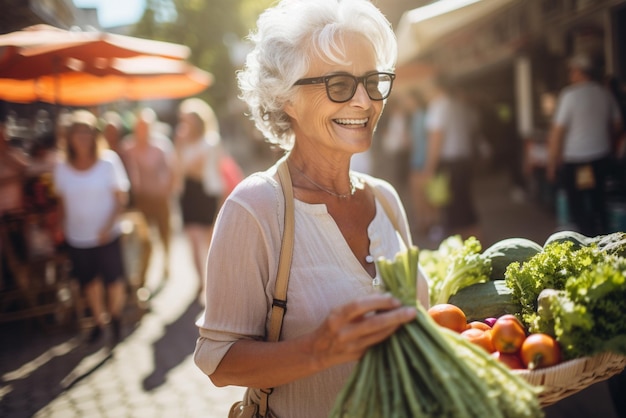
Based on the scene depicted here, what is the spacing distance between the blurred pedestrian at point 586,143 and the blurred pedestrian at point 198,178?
13.4 feet

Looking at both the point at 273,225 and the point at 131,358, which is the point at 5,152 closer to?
the point at 131,358

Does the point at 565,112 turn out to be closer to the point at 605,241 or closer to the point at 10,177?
the point at 605,241

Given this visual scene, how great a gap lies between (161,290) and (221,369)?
6.70 m

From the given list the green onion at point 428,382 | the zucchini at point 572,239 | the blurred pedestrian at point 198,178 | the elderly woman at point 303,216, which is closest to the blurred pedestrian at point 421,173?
the blurred pedestrian at point 198,178

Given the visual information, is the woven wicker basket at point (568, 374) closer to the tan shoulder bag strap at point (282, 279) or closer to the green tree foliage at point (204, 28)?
the tan shoulder bag strap at point (282, 279)

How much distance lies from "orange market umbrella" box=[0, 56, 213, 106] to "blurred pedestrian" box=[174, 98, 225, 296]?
2.88ft

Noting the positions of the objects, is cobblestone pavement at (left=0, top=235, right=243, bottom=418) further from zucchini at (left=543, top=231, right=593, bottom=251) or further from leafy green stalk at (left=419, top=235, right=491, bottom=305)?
zucchini at (left=543, top=231, right=593, bottom=251)

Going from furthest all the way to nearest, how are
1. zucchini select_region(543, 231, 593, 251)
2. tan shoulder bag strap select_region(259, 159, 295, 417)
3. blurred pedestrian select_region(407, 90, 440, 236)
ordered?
blurred pedestrian select_region(407, 90, 440, 236)
zucchini select_region(543, 231, 593, 251)
tan shoulder bag strap select_region(259, 159, 295, 417)

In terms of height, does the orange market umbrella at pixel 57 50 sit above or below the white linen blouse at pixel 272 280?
above

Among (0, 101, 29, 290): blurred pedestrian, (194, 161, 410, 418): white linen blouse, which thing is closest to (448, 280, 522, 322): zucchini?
(194, 161, 410, 418): white linen blouse

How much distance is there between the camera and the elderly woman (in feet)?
6.19

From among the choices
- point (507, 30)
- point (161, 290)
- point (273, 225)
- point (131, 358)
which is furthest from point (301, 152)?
point (507, 30)

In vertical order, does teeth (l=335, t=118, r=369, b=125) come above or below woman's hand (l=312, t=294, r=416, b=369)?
above

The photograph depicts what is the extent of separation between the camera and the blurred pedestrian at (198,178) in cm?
768
